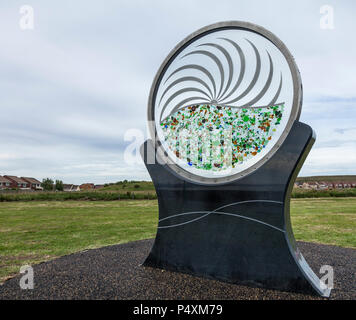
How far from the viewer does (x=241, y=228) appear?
16.8 ft

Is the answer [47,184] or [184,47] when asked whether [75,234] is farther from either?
[47,184]

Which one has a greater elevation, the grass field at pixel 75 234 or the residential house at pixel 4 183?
the residential house at pixel 4 183

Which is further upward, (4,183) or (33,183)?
(4,183)

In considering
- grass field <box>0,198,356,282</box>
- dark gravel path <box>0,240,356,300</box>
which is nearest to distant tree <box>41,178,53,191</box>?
grass field <box>0,198,356,282</box>

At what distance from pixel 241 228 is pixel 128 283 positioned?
221cm

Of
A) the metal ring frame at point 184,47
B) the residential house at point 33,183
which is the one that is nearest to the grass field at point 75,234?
the metal ring frame at point 184,47

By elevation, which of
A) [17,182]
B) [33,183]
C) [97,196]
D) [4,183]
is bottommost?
[97,196]

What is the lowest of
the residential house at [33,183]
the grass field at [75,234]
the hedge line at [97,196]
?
the grass field at [75,234]

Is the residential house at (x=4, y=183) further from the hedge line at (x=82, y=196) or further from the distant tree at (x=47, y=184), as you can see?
the hedge line at (x=82, y=196)

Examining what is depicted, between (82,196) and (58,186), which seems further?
(58,186)

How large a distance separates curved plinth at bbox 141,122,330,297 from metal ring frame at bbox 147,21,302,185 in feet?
0.38

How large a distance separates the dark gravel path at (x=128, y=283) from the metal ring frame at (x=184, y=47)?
6.21 ft

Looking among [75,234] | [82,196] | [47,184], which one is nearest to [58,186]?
[47,184]

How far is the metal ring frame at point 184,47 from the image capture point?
4793 millimetres
